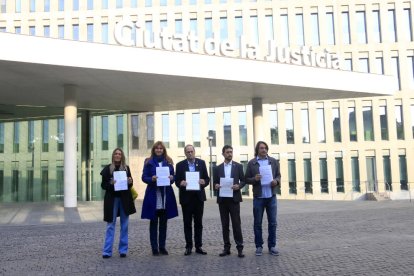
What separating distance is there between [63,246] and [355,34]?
129ft

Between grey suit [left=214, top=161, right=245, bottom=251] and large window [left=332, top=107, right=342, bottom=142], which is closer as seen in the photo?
grey suit [left=214, top=161, right=245, bottom=251]

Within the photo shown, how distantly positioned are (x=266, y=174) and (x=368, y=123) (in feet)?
122

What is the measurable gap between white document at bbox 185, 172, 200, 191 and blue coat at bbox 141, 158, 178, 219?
0.99ft

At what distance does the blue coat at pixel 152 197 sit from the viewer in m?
8.39

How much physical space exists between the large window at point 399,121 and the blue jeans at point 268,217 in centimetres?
3749

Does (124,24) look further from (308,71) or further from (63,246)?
(63,246)

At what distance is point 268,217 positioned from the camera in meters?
8.48

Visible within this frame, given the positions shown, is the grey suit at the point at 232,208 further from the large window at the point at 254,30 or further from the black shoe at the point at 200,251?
the large window at the point at 254,30

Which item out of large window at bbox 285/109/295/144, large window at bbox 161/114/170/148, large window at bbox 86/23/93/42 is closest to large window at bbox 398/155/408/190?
large window at bbox 285/109/295/144

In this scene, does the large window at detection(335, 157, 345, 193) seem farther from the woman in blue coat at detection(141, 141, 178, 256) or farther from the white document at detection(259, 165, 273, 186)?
the woman in blue coat at detection(141, 141, 178, 256)

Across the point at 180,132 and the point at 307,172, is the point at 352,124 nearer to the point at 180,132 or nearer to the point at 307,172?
the point at 307,172

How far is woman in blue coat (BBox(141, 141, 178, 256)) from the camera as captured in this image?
27.6 feet

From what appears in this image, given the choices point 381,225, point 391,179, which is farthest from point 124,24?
point 391,179

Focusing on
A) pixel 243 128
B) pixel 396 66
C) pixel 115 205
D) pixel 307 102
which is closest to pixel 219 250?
pixel 115 205
